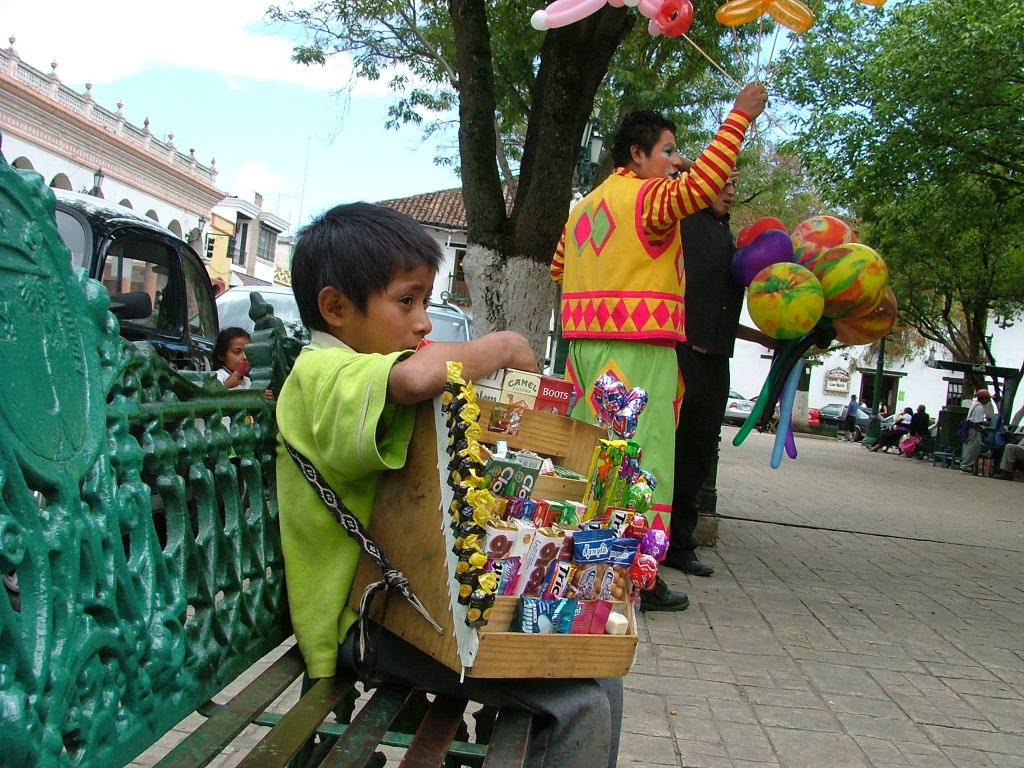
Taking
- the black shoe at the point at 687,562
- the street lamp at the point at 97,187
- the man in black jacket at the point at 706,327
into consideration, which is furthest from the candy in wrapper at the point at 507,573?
the street lamp at the point at 97,187

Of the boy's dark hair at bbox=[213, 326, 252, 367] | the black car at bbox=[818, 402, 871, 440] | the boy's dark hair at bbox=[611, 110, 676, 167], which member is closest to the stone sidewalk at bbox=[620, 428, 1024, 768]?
the boy's dark hair at bbox=[611, 110, 676, 167]

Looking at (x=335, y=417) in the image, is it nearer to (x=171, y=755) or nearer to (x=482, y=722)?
(x=171, y=755)

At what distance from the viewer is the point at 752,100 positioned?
3.70 m

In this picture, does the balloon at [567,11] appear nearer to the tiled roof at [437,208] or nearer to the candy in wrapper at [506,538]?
the candy in wrapper at [506,538]

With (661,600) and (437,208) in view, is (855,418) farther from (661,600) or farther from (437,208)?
(661,600)

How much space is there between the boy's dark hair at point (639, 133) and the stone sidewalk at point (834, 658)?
218cm

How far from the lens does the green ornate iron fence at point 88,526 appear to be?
1.17 metres

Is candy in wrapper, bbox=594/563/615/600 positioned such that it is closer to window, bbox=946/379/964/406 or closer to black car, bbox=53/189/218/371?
black car, bbox=53/189/218/371

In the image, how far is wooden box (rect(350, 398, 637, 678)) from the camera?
1736 millimetres

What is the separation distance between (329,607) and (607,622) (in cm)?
58

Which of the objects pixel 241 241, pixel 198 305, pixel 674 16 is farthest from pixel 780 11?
pixel 241 241

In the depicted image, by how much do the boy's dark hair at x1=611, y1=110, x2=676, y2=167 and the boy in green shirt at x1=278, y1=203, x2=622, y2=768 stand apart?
2.33 meters

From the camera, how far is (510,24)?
10.3 meters

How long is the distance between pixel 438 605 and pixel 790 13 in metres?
3.36
